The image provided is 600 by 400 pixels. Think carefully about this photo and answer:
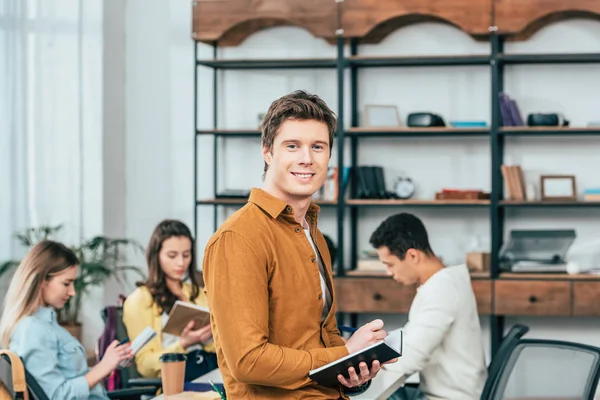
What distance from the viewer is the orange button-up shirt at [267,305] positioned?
1827 mm

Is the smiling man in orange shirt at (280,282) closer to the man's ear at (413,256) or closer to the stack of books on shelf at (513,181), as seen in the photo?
the man's ear at (413,256)

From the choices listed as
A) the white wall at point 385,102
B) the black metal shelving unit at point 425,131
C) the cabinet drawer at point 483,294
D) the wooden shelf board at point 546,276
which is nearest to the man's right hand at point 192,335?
the black metal shelving unit at point 425,131

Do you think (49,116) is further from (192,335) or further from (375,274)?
(192,335)

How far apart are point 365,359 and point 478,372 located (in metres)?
1.80

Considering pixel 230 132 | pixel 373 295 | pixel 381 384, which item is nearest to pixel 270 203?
pixel 381 384

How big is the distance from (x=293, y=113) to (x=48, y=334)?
5.49 feet

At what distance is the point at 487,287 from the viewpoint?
18.6 ft

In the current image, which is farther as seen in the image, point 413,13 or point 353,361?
point 413,13

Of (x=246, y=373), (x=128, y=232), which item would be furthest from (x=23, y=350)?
(x=128, y=232)

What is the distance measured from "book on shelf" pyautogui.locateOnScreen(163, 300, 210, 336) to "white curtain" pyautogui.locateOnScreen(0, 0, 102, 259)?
2.18 meters

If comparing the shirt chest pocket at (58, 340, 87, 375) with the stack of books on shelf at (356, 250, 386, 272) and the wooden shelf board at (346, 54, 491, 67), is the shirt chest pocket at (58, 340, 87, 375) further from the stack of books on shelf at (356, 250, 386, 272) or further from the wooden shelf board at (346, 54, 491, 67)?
the wooden shelf board at (346, 54, 491, 67)

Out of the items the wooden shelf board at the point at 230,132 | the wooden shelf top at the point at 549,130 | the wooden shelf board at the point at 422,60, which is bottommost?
the wooden shelf top at the point at 549,130

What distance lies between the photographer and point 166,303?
4.06 meters

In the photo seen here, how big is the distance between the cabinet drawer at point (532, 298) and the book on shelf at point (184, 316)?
2373mm
